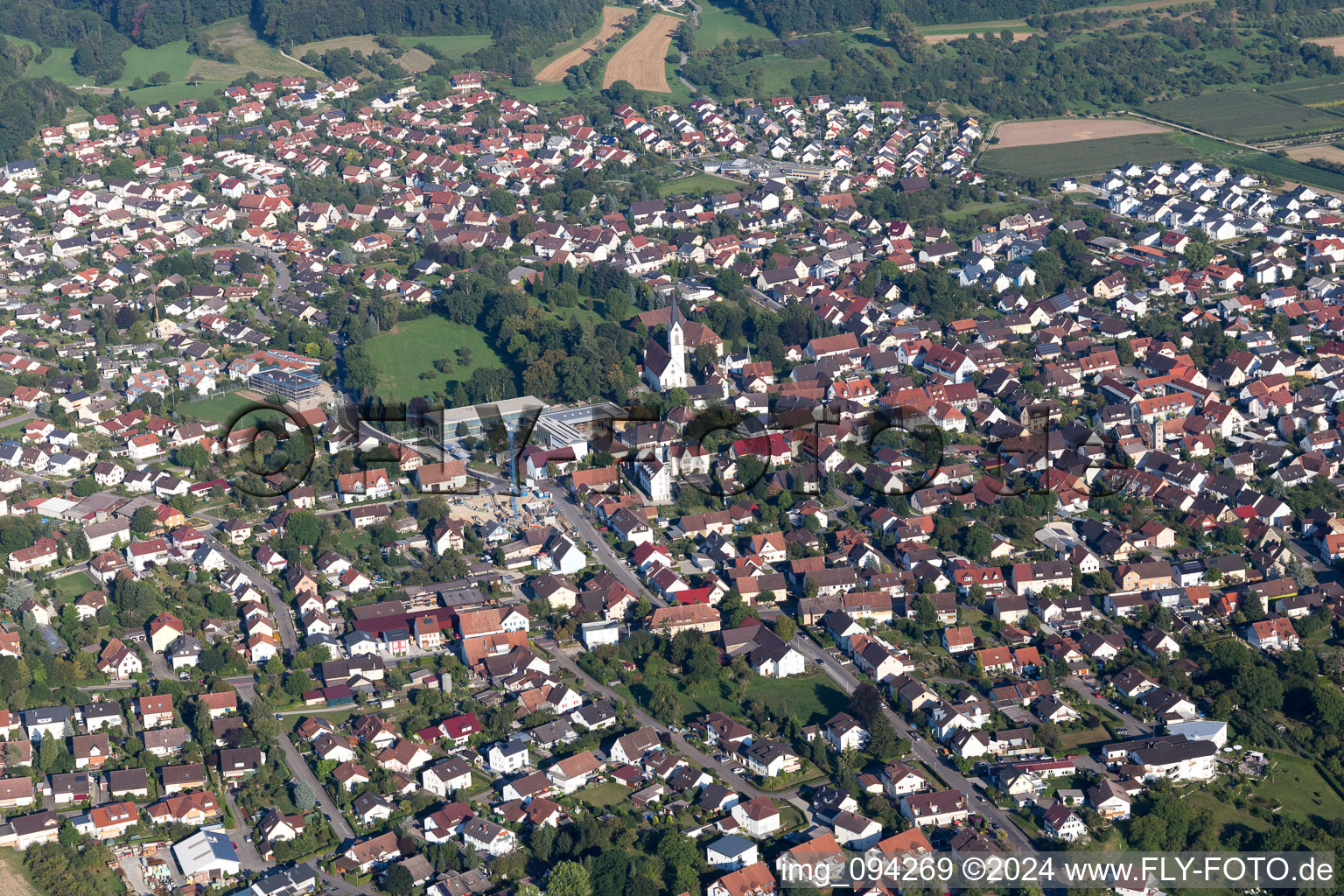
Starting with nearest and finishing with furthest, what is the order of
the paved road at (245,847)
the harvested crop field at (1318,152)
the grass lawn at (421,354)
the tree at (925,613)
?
the paved road at (245,847), the tree at (925,613), the grass lawn at (421,354), the harvested crop field at (1318,152)

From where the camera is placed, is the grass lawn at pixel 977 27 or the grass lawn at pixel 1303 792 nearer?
the grass lawn at pixel 1303 792

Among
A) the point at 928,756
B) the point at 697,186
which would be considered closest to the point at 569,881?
the point at 928,756

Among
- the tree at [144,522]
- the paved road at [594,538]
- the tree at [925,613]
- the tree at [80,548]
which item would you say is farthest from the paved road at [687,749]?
the tree at [80,548]

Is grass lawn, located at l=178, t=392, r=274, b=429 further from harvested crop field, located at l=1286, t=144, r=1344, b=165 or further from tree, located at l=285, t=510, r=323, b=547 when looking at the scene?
harvested crop field, located at l=1286, t=144, r=1344, b=165

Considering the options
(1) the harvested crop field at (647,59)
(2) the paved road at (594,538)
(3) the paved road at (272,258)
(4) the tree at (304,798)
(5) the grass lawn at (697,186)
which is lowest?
(3) the paved road at (272,258)

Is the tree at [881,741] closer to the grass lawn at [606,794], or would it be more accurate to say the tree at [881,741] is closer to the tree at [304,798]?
the grass lawn at [606,794]

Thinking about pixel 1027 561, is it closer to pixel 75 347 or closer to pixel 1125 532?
pixel 1125 532

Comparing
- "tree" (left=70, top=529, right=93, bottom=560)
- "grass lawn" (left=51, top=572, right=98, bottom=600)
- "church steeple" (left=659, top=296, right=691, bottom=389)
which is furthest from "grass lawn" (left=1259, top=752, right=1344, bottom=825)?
"tree" (left=70, top=529, right=93, bottom=560)
